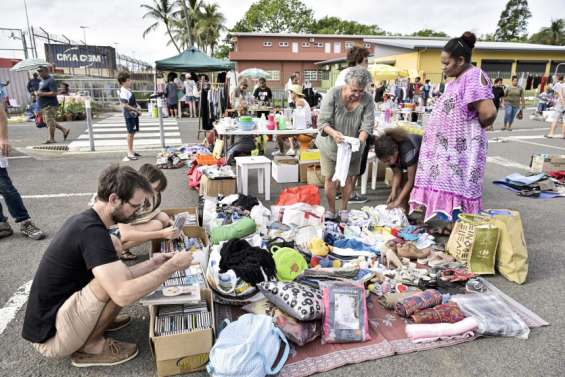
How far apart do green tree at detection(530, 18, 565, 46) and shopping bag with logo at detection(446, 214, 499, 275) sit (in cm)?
7168

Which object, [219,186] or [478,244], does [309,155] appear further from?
[478,244]

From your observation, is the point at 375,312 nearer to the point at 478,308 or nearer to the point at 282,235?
the point at 478,308

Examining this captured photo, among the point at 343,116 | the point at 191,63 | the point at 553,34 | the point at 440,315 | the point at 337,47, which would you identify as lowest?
the point at 440,315

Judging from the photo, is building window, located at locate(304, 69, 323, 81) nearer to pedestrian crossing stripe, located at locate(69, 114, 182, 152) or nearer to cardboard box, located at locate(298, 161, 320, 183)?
pedestrian crossing stripe, located at locate(69, 114, 182, 152)

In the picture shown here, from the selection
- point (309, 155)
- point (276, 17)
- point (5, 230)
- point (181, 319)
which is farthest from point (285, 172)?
point (276, 17)

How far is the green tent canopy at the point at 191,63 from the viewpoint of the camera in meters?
14.7

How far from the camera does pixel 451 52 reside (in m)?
3.78

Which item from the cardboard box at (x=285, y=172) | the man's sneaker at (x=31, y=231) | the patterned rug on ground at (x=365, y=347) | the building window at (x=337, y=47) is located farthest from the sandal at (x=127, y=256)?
the building window at (x=337, y=47)

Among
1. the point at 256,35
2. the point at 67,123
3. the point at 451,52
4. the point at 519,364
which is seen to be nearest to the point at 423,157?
the point at 451,52

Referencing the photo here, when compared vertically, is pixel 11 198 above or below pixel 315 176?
above

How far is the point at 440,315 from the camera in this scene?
283 centimetres

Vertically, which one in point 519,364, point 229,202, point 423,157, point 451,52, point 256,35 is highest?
point 256,35

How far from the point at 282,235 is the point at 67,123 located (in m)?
14.1

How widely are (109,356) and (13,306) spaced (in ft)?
4.13
